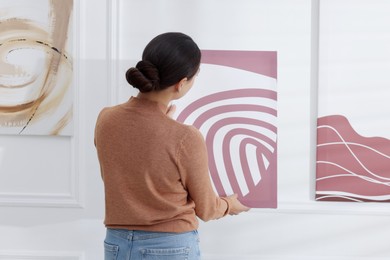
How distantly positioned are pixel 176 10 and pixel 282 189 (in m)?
0.89

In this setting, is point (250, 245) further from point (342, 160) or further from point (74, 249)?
point (74, 249)

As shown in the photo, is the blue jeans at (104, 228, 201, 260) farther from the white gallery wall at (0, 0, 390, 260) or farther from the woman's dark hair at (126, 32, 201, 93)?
the white gallery wall at (0, 0, 390, 260)

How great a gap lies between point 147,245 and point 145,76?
18.1 inches

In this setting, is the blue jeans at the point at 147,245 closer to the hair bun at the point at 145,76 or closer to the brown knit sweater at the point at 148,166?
the brown knit sweater at the point at 148,166

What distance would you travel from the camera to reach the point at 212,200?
1529 millimetres

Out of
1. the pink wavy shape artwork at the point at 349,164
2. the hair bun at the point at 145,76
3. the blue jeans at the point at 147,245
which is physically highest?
the hair bun at the point at 145,76

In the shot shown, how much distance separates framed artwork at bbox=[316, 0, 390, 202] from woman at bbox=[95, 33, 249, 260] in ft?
3.16

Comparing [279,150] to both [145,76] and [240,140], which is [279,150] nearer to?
[240,140]

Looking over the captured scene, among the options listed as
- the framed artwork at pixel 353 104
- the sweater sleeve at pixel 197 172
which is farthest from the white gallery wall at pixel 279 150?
the sweater sleeve at pixel 197 172

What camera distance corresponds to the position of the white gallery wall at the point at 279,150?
2.29 meters

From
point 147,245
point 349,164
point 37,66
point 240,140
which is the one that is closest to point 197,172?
point 147,245

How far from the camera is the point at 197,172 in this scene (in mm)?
1445

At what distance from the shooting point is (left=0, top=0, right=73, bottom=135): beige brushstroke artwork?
2307 millimetres

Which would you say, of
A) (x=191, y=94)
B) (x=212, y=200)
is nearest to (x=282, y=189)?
(x=191, y=94)
